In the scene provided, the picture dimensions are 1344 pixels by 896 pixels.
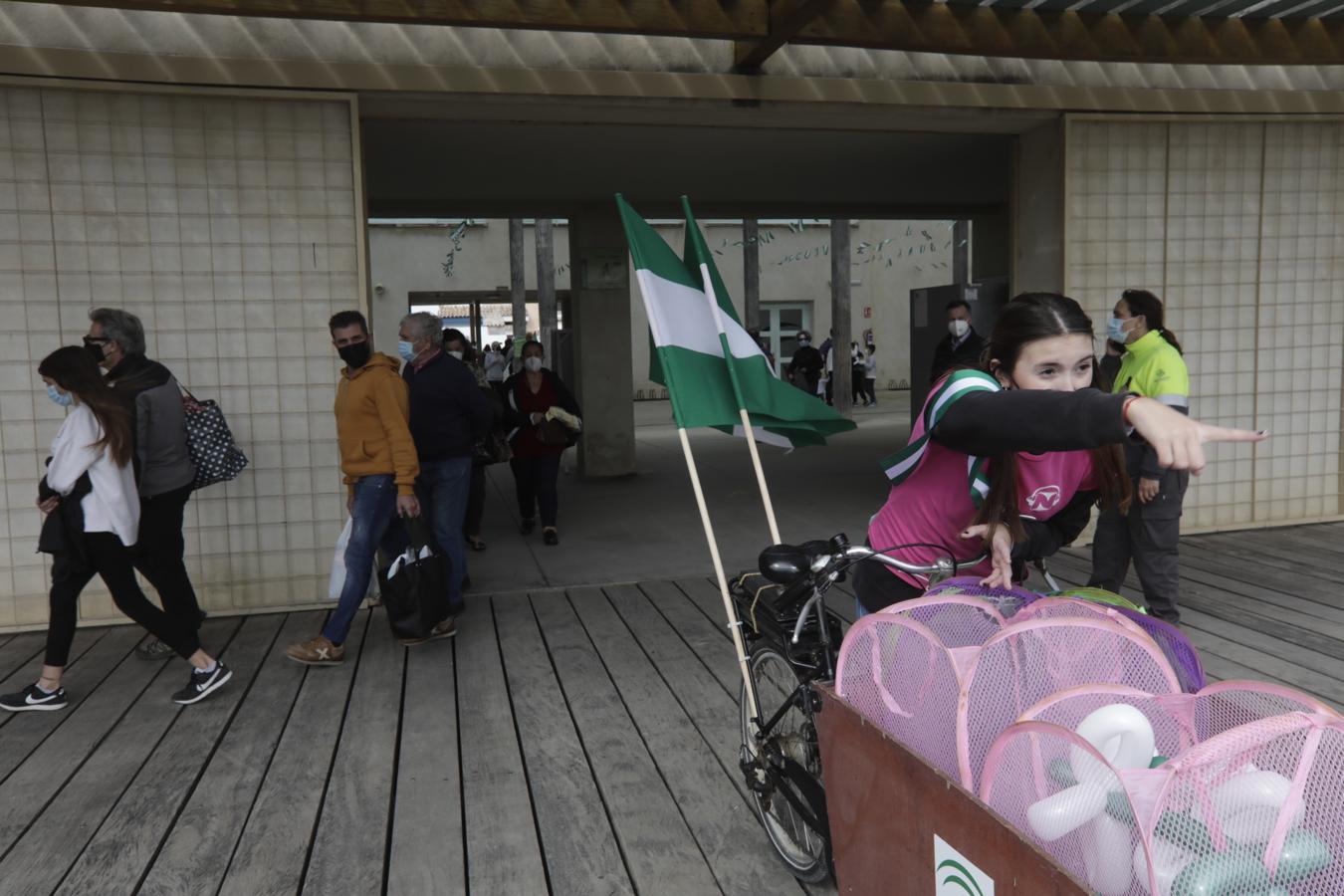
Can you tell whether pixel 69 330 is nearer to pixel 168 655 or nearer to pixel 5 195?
pixel 5 195

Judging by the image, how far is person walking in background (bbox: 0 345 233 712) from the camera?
3.55 metres

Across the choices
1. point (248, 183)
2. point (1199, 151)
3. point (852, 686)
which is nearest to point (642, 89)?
point (248, 183)

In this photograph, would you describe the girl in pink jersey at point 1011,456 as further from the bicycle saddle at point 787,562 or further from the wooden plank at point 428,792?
the wooden plank at point 428,792

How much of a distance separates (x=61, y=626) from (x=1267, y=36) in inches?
253

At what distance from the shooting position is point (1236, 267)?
6223mm

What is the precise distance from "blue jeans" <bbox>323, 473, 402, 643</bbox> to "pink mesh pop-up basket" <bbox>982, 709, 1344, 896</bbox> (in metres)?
3.39

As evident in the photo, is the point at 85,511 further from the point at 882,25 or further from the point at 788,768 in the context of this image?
the point at 882,25

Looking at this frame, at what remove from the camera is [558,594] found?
5.29 m

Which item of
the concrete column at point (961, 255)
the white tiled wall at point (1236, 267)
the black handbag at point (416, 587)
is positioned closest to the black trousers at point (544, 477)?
the black handbag at point (416, 587)

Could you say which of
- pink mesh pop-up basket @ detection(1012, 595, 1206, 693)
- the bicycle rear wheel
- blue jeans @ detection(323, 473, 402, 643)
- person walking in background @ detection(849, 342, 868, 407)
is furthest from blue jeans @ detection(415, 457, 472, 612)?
person walking in background @ detection(849, 342, 868, 407)

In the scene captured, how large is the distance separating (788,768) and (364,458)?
2575 mm

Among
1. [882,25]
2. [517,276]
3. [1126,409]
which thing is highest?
[882,25]

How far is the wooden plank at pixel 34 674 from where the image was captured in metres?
3.38

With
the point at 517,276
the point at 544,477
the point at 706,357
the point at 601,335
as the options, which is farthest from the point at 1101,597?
the point at 517,276
